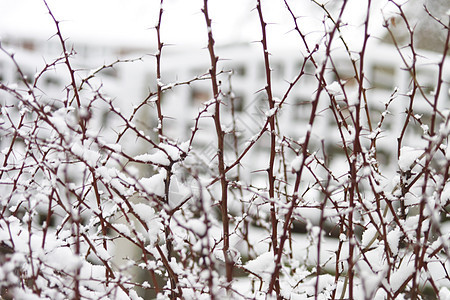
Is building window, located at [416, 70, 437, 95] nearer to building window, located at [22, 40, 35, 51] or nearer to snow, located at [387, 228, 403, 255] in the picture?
snow, located at [387, 228, 403, 255]

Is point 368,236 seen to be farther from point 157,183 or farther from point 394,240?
point 157,183

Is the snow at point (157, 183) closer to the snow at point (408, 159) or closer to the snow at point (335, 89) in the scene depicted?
the snow at point (335, 89)

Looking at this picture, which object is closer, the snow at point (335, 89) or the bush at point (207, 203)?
the bush at point (207, 203)

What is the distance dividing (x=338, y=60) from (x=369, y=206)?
328cm

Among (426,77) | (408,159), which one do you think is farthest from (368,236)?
(426,77)

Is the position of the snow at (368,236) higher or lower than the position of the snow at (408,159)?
lower

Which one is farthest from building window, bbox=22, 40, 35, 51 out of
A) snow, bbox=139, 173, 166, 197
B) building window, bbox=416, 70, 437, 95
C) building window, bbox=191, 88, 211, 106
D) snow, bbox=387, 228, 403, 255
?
snow, bbox=387, 228, 403, 255

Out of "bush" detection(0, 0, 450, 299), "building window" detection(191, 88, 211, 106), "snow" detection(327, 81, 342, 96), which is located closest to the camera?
"bush" detection(0, 0, 450, 299)

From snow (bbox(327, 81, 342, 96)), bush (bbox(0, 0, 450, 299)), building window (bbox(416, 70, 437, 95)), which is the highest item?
building window (bbox(416, 70, 437, 95))

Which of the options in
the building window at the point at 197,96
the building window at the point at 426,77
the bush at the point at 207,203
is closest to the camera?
the bush at the point at 207,203

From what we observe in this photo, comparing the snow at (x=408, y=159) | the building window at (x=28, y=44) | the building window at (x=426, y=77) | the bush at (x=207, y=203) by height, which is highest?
the building window at (x=28, y=44)

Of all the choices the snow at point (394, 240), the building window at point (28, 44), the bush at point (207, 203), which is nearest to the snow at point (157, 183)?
the bush at point (207, 203)

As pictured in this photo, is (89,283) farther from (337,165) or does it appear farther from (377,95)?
(337,165)

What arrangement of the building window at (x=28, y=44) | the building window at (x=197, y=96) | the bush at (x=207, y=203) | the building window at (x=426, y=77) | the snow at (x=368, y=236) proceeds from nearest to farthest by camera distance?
the bush at (x=207, y=203), the snow at (x=368, y=236), the building window at (x=426, y=77), the building window at (x=197, y=96), the building window at (x=28, y=44)
